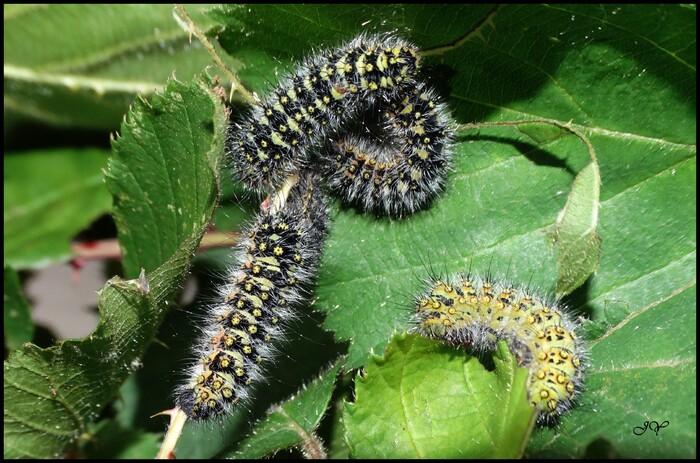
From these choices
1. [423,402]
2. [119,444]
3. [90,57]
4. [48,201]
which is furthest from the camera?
[48,201]

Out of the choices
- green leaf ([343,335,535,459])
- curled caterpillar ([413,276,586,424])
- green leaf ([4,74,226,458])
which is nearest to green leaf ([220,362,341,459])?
green leaf ([343,335,535,459])

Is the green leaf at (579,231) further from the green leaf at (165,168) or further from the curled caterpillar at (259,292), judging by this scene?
the green leaf at (165,168)

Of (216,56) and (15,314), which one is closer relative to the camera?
(216,56)

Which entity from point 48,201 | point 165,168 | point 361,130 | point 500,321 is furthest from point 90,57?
point 500,321

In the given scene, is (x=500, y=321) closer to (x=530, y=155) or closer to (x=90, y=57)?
(x=530, y=155)

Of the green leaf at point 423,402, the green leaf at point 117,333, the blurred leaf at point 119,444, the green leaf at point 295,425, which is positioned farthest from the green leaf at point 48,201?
the green leaf at point 423,402

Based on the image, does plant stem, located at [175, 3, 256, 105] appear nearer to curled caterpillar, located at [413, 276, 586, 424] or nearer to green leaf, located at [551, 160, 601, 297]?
curled caterpillar, located at [413, 276, 586, 424]
